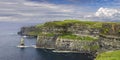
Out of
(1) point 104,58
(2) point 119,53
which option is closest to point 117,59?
(1) point 104,58

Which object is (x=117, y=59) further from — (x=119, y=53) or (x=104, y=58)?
(x=119, y=53)

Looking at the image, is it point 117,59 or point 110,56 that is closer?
point 117,59

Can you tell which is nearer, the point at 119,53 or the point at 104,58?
the point at 104,58

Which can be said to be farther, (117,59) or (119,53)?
(119,53)
